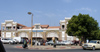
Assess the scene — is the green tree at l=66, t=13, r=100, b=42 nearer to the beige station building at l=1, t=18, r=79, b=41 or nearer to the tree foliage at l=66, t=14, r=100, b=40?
the tree foliage at l=66, t=14, r=100, b=40

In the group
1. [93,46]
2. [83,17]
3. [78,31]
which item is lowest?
[93,46]

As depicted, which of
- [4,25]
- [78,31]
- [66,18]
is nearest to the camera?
[78,31]

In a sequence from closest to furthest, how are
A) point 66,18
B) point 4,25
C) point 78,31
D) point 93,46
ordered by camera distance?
point 93,46 < point 78,31 < point 66,18 < point 4,25

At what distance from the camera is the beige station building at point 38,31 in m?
60.7

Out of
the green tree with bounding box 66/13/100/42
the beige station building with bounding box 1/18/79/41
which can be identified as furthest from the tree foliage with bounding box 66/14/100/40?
the beige station building with bounding box 1/18/79/41

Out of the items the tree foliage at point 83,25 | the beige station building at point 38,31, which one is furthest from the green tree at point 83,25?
the beige station building at point 38,31

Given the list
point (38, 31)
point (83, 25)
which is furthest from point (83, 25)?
point (38, 31)

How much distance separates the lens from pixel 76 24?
120 feet

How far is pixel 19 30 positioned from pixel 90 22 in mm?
35451

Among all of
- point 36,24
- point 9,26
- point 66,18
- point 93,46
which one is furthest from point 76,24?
point 9,26

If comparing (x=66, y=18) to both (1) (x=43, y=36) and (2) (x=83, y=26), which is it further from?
(2) (x=83, y=26)

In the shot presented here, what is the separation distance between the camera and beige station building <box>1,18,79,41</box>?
2391 inches

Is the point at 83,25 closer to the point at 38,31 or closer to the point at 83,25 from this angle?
the point at 83,25

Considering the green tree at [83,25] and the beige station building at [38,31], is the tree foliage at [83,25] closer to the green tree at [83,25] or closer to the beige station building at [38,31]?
the green tree at [83,25]
